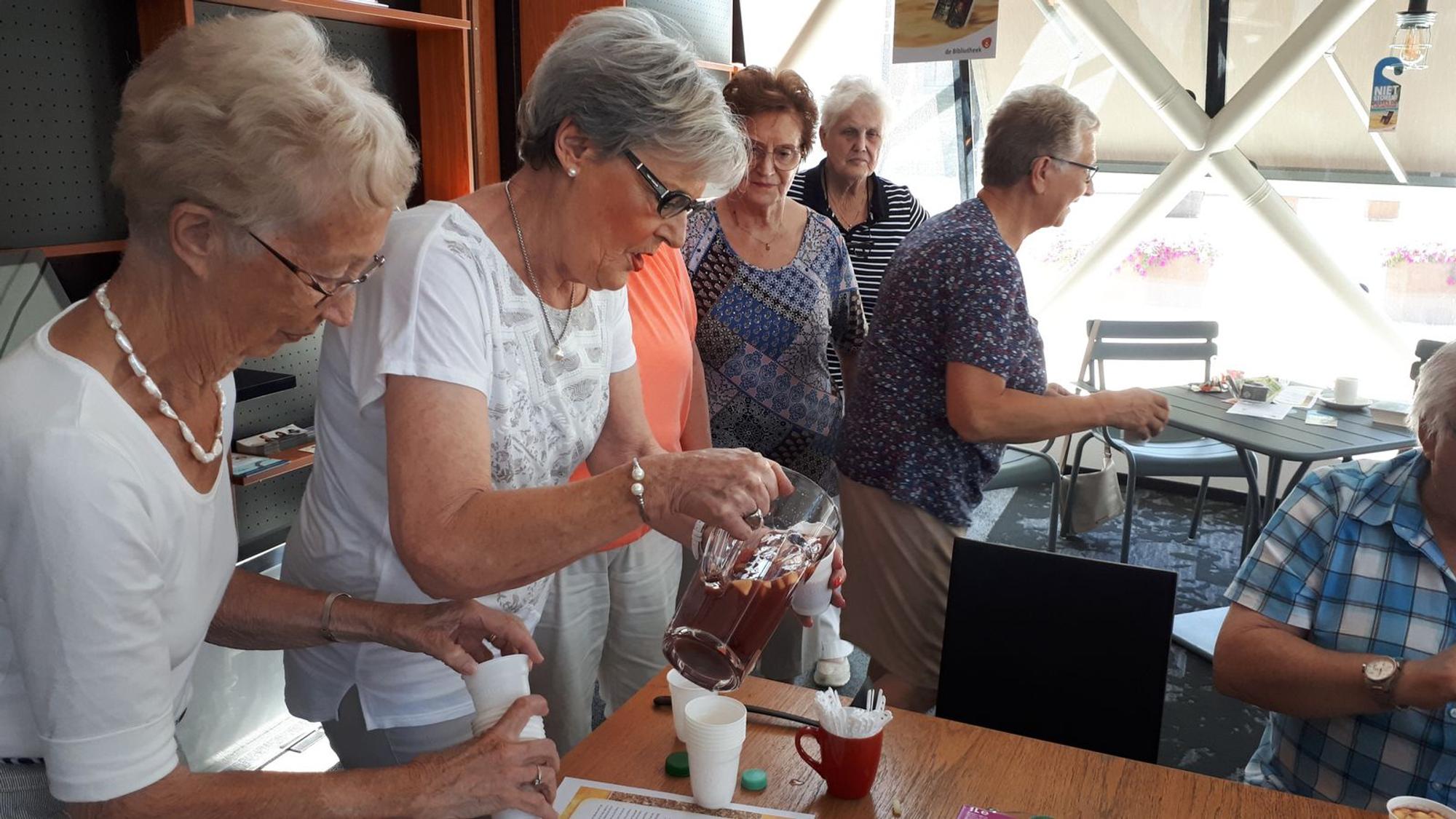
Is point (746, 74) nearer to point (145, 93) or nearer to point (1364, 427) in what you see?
point (145, 93)

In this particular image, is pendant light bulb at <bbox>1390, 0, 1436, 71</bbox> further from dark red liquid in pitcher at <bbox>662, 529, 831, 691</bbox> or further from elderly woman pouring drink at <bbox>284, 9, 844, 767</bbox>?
dark red liquid in pitcher at <bbox>662, 529, 831, 691</bbox>

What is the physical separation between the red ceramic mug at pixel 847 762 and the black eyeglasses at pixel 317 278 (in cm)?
81

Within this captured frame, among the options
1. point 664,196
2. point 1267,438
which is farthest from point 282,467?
point 1267,438

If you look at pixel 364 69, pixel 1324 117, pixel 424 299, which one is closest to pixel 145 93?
pixel 364 69

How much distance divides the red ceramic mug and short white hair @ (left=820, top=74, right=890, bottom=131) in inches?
91.2

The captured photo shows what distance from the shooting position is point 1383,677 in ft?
5.26

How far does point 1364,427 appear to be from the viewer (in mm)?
3828

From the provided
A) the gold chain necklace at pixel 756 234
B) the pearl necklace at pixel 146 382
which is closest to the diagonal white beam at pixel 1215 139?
the gold chain necklace at pixel 756 234

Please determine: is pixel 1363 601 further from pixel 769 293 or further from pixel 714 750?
pixel 769 293

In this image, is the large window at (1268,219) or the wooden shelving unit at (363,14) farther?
the large window at (1268,219)

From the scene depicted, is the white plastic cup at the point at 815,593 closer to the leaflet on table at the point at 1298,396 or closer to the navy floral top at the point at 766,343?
the navy floral top at the point at 766,343

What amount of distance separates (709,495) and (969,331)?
4.20ft

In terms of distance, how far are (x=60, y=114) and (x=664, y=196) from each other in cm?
176

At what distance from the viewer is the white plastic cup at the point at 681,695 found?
1544mm
